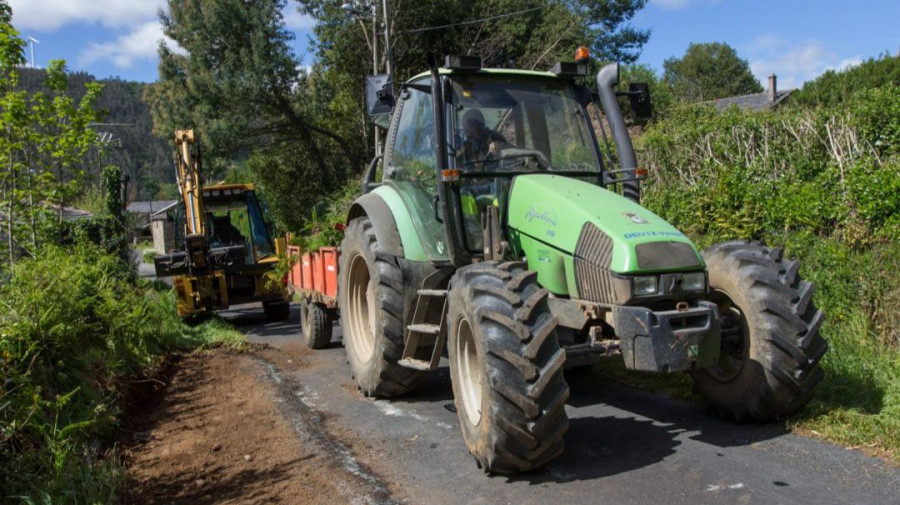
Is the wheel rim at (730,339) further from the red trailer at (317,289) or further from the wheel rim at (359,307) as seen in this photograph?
the red trailer at (317,289)

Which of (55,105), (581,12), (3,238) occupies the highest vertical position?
(581,12)

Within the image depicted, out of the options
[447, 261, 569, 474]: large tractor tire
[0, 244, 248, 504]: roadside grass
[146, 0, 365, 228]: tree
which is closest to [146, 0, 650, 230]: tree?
[146, 0, 365, 228]: tree

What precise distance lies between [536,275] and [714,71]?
69107mm

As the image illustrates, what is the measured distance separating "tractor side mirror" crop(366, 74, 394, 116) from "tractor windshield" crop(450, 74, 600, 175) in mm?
1059

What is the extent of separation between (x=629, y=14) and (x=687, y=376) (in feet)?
71.5

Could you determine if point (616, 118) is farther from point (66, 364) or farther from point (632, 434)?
point (66, 364)

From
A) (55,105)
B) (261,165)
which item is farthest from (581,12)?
(55,105)

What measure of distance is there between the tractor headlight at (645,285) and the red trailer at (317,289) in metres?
4.28

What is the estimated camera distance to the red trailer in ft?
27.1

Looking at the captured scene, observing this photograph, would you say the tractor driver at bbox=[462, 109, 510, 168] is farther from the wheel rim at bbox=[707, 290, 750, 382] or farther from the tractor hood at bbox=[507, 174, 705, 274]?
the wheel rim at bbox=[707, 290, 750, 382]

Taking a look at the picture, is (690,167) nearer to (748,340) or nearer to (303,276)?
(303,276)

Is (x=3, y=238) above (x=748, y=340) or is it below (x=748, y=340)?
above

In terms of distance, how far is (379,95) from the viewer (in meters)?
6.54

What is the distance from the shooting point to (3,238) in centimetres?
887
